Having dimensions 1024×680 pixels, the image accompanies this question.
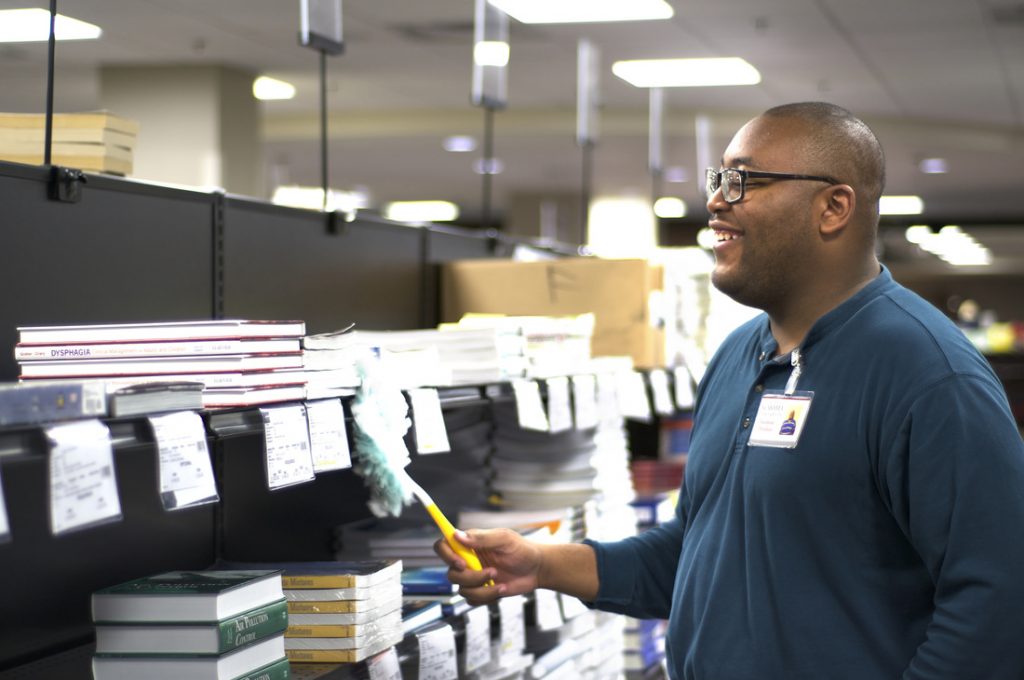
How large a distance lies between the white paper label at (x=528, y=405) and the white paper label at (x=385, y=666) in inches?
23.6

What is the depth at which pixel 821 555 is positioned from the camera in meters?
1.78

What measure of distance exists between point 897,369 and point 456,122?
1014cm

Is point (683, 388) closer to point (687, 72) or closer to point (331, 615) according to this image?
point (331, 615)

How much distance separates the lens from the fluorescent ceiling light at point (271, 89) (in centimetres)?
972

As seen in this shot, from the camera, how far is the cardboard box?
333 centimetres

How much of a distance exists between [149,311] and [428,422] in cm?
56

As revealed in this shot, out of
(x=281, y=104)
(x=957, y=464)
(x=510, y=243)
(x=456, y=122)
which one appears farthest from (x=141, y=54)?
(x=957, y=464)

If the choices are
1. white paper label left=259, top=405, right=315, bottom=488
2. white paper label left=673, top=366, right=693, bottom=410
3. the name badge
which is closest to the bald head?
the name badge

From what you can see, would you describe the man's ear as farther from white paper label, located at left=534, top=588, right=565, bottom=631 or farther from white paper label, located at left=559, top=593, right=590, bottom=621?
white paper label, located at left=559, top=593, right=590, bottom=621

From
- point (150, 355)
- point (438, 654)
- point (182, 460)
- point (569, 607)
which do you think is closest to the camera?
point (182, 460)

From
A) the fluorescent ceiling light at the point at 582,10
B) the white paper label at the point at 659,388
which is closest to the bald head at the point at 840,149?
the white paper label at the point at 659,388

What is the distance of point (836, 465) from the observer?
1.77m

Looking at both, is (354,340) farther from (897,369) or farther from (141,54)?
(141,54)

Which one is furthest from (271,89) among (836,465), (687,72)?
(836,465)
